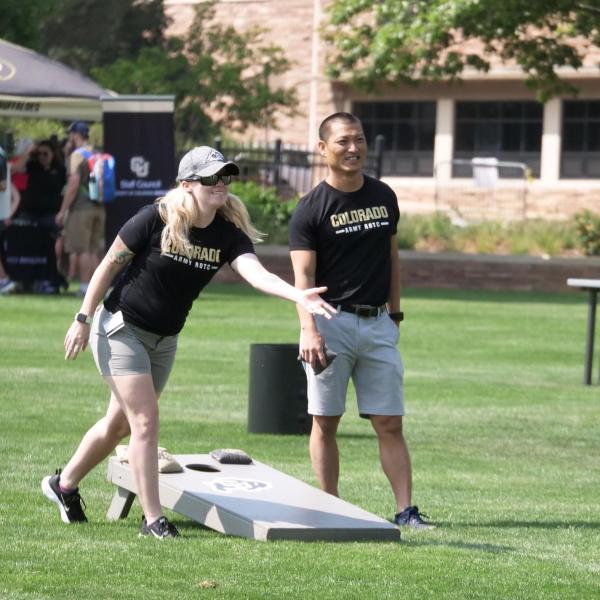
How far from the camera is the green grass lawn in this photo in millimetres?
7035

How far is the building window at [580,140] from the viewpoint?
4412cm

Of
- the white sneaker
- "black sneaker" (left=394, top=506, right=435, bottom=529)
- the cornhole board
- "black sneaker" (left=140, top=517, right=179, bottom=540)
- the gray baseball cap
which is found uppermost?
the gray baseball cap

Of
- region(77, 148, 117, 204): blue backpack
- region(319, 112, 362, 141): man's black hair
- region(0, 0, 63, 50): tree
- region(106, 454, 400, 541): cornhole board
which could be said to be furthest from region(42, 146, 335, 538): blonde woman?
region(0, 0, 63, 50): tree

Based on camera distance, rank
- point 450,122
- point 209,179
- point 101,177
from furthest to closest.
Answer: point 450,122, point 101,177, point 209,179

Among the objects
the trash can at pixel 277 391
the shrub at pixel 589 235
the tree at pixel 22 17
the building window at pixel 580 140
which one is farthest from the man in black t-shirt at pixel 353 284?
the building window at pixel 580 140

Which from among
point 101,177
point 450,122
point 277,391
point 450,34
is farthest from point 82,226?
point 450,122

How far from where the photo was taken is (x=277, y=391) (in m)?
12.2

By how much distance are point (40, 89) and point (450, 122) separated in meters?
25.2

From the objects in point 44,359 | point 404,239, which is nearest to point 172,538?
point 44,359

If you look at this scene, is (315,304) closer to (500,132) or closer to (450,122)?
(500,132)

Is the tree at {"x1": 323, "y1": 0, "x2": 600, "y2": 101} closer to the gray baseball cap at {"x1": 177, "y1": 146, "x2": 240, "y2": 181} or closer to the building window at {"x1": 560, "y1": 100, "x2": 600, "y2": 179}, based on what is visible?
the building window at {"x1": 560, "y1": 100, "x2": 600, "y2": 179}

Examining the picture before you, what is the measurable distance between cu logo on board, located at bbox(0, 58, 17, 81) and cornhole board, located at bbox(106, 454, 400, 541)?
13.5 m

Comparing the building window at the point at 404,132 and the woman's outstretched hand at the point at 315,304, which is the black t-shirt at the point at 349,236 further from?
the building window at the point at 404,132

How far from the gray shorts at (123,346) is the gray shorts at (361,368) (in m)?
0.88
